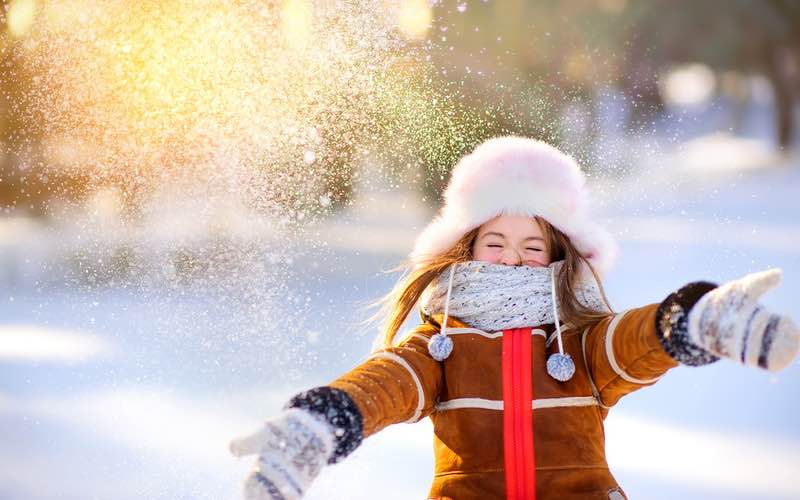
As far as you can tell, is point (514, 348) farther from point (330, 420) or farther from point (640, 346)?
point (330, 420)

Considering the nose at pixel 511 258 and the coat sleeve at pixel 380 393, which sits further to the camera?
the nose at pixel 511 258

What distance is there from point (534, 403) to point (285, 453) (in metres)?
0.47

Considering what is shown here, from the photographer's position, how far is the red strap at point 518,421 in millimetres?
1498

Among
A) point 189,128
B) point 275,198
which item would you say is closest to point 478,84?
point 275,198

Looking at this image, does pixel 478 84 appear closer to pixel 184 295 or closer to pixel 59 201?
pixel 184 295

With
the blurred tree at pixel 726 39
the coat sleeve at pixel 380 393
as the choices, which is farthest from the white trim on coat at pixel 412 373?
the blurred tree at pixel 726 39

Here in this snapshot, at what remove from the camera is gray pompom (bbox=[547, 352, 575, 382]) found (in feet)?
5.03

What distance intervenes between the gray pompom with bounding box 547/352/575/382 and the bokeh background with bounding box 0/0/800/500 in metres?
0.55

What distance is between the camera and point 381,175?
4.15 m

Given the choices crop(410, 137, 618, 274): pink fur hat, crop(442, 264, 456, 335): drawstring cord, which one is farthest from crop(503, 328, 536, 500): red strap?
crop(410, 137, 618, 274): pink fur hat

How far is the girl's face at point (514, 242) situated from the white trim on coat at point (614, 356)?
0.68 feet

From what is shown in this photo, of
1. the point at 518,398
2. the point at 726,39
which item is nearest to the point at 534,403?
the point at 518,398

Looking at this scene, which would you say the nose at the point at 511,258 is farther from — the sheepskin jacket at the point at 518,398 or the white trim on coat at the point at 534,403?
the white trim on coat at the point at 534,403

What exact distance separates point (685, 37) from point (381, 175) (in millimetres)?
3463
